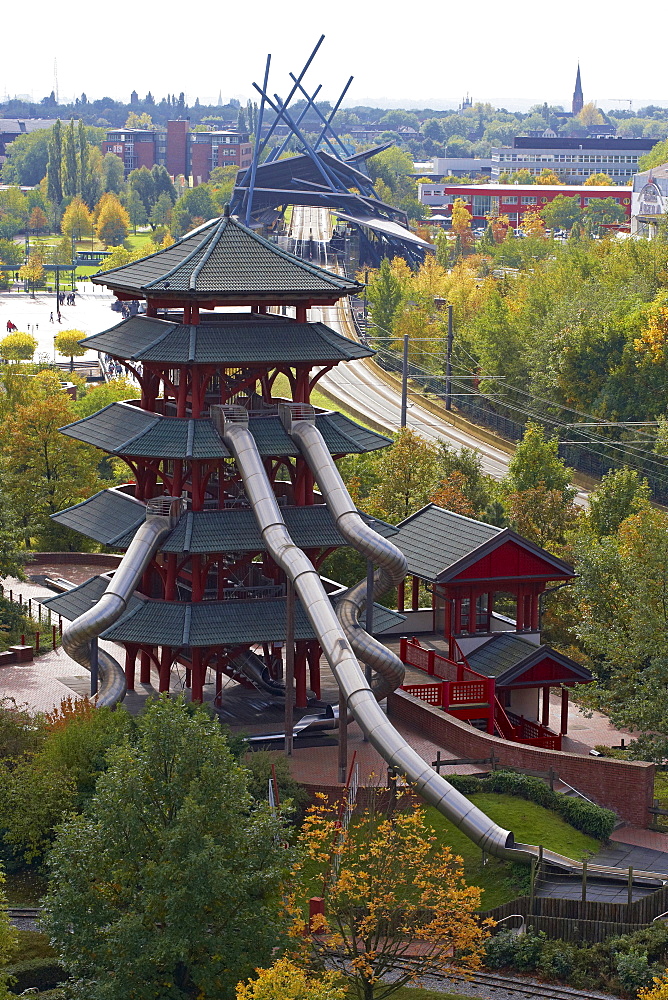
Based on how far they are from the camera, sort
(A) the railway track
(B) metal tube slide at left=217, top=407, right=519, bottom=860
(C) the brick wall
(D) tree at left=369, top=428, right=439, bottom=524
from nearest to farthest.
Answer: (A) the railway track
(B) metal tube slide at left=217, top=407, right=519, bottom=860
(C) the brick wall
(D) tree at left=369, top=428, right=439, bottom=524

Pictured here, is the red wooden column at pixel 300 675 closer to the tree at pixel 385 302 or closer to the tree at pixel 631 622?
the tree at pixel 631 622

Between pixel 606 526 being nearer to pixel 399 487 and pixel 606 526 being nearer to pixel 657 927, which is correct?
pixel 399 487

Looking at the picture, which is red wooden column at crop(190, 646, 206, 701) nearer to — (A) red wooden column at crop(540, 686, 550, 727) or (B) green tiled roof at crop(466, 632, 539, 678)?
(B) green tiled roof at crop(466, 632, 539, 678)

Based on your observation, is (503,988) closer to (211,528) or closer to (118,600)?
(118,600)

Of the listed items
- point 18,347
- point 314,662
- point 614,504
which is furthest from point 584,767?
point 18,347

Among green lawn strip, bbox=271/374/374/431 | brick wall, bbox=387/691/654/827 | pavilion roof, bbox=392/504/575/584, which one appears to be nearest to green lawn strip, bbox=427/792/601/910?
brick wall, bbox=387/691/654/827

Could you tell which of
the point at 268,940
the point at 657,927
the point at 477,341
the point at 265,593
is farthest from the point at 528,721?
the point at 477,341

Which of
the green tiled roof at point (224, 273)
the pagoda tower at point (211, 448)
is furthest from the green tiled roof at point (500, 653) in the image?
the green tiled roof at point (224, 273)
